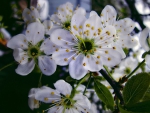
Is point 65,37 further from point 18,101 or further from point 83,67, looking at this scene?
point 18,101

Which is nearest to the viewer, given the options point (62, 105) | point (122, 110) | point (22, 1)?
point (122, 110)

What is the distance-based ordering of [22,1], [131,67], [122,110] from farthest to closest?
[22,1] → [131,67] → [122,110]

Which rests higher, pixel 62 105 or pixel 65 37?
pixel 65 37

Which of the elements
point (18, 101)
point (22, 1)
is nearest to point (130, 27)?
point (18, 101)

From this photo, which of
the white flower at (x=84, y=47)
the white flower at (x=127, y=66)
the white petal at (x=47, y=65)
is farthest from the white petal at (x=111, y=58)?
the white flower at (x=127, y=66)

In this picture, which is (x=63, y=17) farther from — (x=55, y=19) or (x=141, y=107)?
(x=141, y=107)

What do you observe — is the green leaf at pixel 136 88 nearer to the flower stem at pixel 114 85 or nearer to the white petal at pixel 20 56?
the flower stem at pixel 114 85
